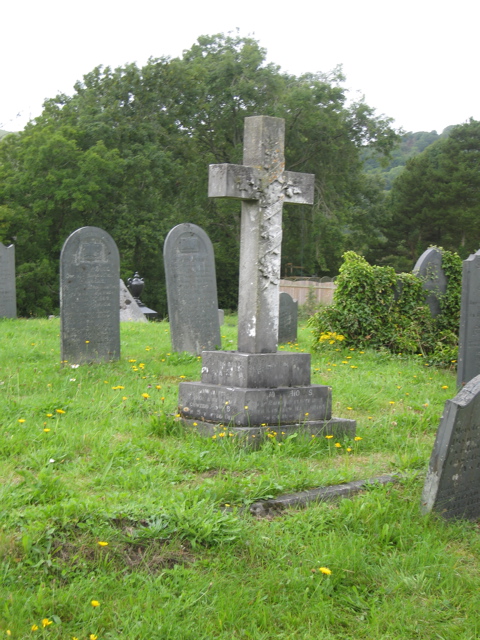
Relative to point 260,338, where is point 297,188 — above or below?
above

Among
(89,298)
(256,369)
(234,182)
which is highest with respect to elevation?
(234,182)

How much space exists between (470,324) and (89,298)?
15.2 feet

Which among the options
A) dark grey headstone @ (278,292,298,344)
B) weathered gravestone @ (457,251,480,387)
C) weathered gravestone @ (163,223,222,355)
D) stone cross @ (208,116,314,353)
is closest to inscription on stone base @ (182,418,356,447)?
stone cross @ (208,116,314,353)

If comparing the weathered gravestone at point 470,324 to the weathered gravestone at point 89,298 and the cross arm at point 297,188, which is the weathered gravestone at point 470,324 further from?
the weathered gravestone at point 89,298

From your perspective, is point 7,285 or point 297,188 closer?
point 297,188

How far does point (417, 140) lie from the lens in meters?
72.2

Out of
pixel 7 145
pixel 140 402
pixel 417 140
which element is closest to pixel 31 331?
pixel 140 402

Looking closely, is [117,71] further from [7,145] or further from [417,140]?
[417,140]

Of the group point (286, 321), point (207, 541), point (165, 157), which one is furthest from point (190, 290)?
point (165, 157)

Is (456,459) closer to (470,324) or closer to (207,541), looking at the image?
(207,541)

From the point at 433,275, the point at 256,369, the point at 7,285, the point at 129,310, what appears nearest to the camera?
the point at 256,369

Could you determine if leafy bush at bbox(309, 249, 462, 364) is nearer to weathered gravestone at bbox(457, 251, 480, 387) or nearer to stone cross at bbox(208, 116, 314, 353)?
weathered gravestone at bbox(457, 251, 480, 387)

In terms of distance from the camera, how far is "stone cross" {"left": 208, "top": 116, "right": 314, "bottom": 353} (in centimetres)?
606

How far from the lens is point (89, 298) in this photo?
367 inches
